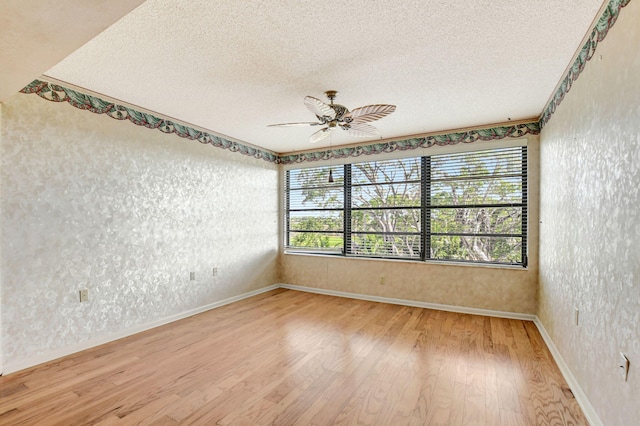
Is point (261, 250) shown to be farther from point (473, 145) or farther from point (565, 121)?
point (565, 121)

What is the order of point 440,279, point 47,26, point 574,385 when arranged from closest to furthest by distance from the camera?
point 47,26 < point 574,385 < point 440,279

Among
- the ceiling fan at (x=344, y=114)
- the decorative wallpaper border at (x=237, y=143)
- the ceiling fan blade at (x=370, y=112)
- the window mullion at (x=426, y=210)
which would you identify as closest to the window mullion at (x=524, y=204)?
the decorative wallpaper border at (x=237, y=143)

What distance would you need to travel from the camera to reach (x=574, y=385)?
7.50 feet

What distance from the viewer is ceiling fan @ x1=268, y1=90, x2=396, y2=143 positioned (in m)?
2.60

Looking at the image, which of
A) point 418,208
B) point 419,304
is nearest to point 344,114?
point 418,208

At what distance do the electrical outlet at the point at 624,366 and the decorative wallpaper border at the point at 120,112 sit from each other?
15.0 feet

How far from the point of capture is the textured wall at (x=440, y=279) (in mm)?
3930

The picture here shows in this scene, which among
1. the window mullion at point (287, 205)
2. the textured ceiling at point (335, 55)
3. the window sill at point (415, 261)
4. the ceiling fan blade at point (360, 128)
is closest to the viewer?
the textured ceiling at point (335, 55)

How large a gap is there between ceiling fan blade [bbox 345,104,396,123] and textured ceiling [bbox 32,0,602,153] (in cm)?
34

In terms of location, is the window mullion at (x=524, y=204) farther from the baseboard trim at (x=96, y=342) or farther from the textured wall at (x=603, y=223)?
the baseboard trim at (x=96, y=342)

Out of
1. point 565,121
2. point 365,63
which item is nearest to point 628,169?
point 565,121

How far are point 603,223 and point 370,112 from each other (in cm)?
179

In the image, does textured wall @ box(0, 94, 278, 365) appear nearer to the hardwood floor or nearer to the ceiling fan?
the hardwood floor

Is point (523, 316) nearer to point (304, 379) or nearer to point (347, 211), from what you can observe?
point (347, 211)
